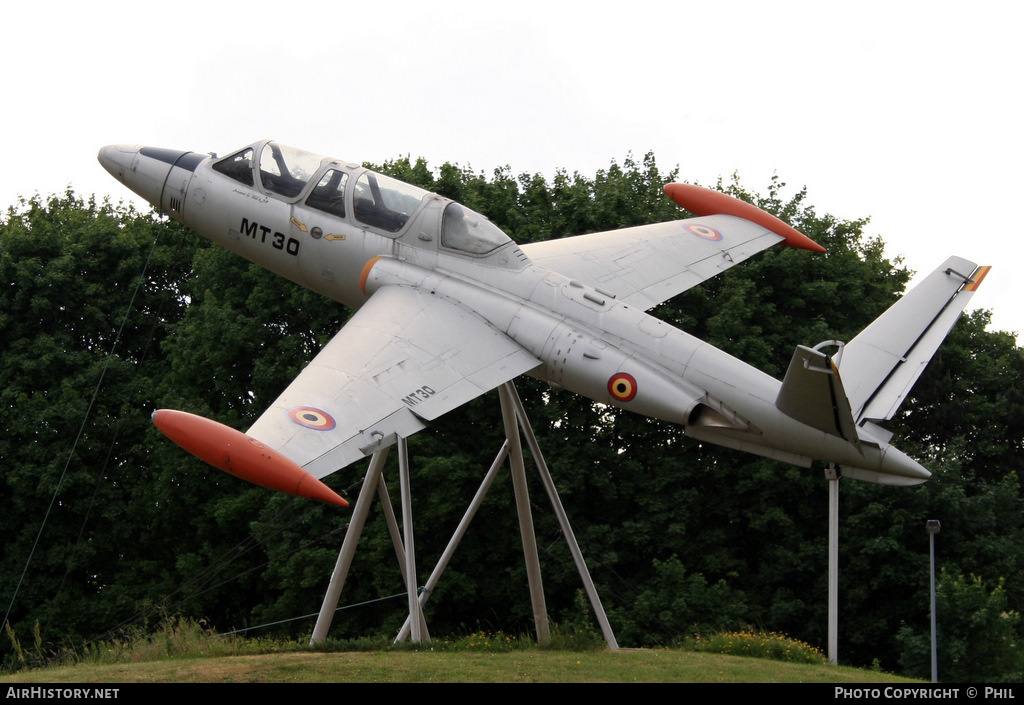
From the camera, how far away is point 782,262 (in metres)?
27.8

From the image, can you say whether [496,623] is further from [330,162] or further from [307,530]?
[330,162]

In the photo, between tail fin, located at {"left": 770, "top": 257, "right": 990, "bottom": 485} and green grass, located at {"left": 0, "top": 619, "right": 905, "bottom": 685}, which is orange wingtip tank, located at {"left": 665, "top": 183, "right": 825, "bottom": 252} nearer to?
tail fin, located at {"left": 770, "top": 257, "right": 990, "bottom": 485}

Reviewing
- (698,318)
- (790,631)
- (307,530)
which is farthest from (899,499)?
(307,530)

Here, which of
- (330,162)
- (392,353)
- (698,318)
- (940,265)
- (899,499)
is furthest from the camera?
(698,318)

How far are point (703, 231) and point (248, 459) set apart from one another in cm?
968

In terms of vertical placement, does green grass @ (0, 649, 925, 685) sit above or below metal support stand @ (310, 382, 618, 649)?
below

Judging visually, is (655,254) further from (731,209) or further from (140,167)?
(140,167)

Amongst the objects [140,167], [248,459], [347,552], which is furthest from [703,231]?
[248,459]

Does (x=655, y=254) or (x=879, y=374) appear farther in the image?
(x=655, y=254)

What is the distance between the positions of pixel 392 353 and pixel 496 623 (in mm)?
14356

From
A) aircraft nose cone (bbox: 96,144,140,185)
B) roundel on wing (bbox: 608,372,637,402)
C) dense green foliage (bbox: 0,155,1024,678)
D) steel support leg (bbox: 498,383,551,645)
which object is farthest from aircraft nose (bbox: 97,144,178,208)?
dense green foliage (bbox: 0,155,1024,678)

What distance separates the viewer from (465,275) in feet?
47.1

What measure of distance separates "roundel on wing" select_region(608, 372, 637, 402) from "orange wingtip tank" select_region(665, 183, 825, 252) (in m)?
5.76

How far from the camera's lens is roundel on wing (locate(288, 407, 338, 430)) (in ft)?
37.1
